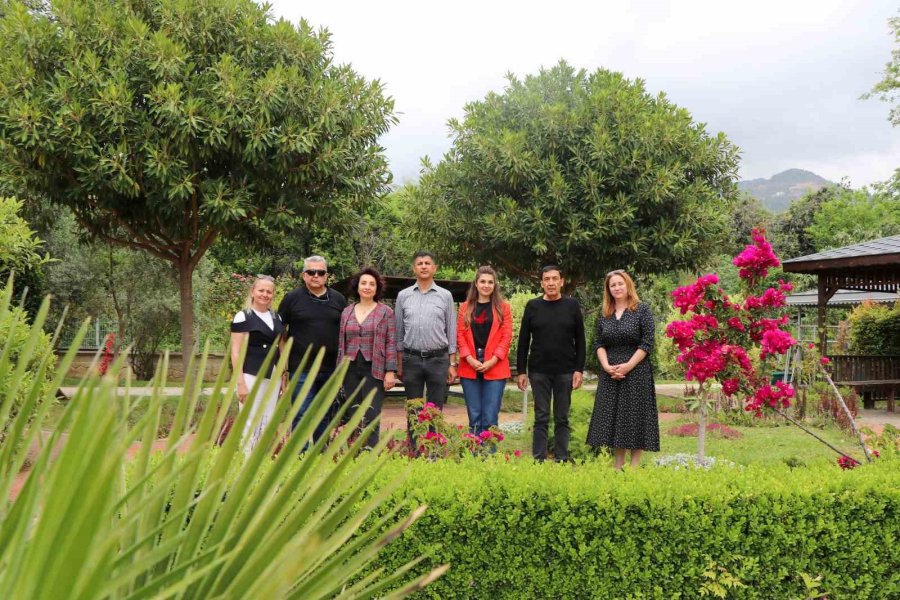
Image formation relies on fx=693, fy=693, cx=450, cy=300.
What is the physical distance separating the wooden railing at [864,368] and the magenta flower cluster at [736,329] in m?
8.68

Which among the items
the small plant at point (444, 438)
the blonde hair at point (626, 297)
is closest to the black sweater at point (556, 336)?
the blonde hair at point (626, 297)

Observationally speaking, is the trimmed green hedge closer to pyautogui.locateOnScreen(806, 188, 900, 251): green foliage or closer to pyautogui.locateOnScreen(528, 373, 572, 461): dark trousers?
pyautogui.locateOnScreen(528, 373, 572, 461): dark trousers

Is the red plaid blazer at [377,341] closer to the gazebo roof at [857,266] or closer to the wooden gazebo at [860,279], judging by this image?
the gazebo roof at [857,266]

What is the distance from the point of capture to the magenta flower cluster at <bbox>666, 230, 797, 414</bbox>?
5.66 m

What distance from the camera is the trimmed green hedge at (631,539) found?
3434mm

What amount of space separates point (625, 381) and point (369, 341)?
87.3 inches

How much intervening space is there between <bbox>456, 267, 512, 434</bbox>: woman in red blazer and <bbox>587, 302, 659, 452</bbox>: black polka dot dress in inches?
36.6

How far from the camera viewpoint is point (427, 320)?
246 inches

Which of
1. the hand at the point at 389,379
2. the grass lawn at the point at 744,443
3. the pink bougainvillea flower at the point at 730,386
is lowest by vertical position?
the grass lawn at the point at 744,443

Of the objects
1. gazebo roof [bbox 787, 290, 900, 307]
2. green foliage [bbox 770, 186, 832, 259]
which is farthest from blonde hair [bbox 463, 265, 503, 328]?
green foliage [bbox 770, 186, 832, 259]

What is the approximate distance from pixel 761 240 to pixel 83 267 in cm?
1717

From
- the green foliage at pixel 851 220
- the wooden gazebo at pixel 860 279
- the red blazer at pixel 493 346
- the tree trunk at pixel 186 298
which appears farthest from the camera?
the green foliage at pixel 851 220

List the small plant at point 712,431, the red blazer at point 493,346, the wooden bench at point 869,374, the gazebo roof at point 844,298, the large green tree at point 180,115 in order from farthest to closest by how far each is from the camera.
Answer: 1. the gazebo roof at point 844,298
2. the wooden bench at point 869,374
3. the small plant at point 712,431
4. the large green tree at point 180,115
5. the red blazer at point 493,346

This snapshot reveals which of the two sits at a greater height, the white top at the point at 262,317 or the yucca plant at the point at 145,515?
the white top at the point at 262,317
